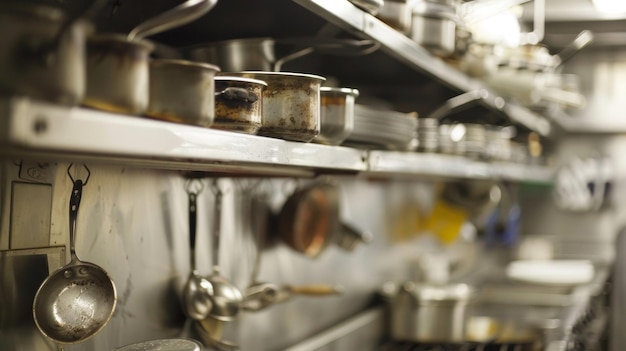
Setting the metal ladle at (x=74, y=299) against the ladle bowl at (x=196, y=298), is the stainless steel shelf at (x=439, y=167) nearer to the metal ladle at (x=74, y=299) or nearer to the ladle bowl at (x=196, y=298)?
the ladle bowl at (x=196, y=298)

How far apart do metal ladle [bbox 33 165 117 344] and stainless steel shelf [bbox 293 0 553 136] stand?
58 cm

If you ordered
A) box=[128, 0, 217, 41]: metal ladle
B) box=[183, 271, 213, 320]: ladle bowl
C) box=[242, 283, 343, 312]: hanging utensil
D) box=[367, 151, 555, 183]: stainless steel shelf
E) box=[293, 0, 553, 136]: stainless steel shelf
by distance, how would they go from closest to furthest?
box=[128, 0, 217, 41]: metal ladle → box=[293, 0, 553, 136]: stainless steel shelf → box=[183, 271, 213, 320]: ladle bowl → box=[367, 151, 555, 183]: stainless steel shelf → box=[242, 283, 343, 312]: hanging utensil

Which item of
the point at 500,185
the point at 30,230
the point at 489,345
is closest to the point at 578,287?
the point at 500,185

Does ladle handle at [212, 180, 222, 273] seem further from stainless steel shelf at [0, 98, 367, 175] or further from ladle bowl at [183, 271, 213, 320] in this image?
Answer: stainless steel shelf at [0, 98, 367, 175]

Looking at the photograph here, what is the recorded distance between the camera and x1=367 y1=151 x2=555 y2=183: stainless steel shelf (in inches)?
80.0

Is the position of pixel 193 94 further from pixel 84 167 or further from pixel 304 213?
pixel 304 213

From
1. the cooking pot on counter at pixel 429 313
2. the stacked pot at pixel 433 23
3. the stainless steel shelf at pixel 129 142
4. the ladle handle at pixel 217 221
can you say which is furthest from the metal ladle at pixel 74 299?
the cooking pot on counter at pixel 429 313

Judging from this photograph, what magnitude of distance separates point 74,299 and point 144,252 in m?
0.35

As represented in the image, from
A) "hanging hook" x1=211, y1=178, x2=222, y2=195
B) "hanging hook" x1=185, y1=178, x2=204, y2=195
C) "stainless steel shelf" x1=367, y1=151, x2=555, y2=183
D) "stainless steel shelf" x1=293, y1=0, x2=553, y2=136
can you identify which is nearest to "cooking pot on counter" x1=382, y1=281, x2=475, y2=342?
"stainless steel shelf" x1=367, y1=151, x2=555, y2=183

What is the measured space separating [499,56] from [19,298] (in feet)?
7.01

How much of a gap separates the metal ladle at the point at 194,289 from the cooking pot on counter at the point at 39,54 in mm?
1066

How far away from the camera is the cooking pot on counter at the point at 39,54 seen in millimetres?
816

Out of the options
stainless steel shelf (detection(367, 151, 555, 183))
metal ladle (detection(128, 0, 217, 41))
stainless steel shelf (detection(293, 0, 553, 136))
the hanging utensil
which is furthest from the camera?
the hanging utensil

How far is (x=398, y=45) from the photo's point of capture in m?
1.99
